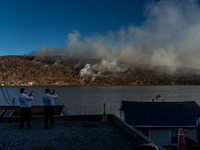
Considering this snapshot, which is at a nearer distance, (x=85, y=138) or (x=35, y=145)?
(x=35, y=145)

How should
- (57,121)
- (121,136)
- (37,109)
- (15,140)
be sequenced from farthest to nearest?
(37,109) → (57,121) → (121,136) → (15,140)

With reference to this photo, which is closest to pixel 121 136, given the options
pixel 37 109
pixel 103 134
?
pixel 103 134

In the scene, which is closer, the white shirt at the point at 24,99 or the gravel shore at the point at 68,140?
the gravel shore at the point at 68,140

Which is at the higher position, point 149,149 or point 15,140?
point 149,149

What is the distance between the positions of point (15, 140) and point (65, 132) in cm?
238

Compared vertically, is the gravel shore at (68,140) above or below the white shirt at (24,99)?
below

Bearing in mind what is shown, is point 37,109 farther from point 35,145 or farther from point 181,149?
point 181,149

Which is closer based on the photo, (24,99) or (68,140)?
(68,140)

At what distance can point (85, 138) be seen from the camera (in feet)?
29.4

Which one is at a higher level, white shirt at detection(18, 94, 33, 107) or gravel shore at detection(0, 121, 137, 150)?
white shirt at detection(18, 94, 33, 107)

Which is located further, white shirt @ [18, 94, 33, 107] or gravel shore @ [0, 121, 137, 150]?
white shirt @ [18, 94, 33, 107]

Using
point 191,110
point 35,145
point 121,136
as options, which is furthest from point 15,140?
point 191,110

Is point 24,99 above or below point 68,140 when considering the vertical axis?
above

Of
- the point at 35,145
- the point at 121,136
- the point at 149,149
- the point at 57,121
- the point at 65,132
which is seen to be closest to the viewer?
the point at 149,149
